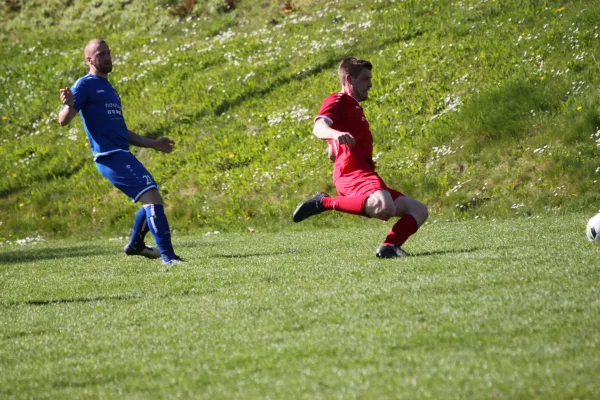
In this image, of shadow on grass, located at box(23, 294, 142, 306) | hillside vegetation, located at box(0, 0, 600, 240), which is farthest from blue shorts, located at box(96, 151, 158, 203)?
hillside vegetation, located at box(0, 0, 600, 240)

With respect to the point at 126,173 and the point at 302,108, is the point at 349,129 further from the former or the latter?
the point at 302,108

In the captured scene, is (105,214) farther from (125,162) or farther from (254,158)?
(125,162)

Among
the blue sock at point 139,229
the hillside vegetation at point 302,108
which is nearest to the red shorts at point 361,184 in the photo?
the blue sock at point 139,229

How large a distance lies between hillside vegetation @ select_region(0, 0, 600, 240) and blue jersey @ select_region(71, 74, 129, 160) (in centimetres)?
569

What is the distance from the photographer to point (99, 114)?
8828 mm

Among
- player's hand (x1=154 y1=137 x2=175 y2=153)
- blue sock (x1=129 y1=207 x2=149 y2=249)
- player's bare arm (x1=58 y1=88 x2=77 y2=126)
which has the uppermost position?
player's bare arm (x1=58 y1=88 x2=77 y2=126)

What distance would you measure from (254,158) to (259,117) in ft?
4.42

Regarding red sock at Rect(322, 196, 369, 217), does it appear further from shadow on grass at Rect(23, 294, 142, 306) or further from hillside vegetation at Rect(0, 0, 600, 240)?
hillside vegetation at Rect(0, 0, 600, 240)

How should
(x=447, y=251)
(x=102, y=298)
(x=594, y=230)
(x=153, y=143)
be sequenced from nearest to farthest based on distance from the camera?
(x=102, y=298) < (x=594, y=230) < (x=447, y=251) < (x=153, y=143)

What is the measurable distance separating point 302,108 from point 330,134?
1029cm

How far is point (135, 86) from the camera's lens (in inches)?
806

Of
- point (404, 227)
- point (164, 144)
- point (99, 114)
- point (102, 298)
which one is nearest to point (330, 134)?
point (404, 227)

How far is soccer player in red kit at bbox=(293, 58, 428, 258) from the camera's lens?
7.41m

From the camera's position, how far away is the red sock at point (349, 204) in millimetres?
7440
